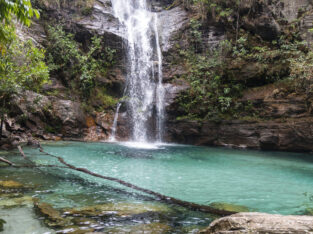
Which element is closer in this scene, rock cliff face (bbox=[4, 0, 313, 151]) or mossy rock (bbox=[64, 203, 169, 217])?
mossy rock (bbox=[64, 203, 169, 217])

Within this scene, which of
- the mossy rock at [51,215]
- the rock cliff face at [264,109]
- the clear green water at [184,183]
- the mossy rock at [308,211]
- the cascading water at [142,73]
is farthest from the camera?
the cascading water at [142,73]

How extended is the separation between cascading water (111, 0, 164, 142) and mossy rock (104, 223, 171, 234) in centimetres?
1363

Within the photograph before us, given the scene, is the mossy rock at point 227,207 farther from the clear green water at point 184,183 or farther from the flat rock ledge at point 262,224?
the flat rock ledge at point 262,224

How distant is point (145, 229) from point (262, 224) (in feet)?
5.50

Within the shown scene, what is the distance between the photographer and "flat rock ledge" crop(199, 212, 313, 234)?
2.36 m

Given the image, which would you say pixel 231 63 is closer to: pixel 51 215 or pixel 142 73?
pixel 142 73

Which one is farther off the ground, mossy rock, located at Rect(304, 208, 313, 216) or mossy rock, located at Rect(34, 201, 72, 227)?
mossy rock, located at Rect(34, 201, 72, 227)

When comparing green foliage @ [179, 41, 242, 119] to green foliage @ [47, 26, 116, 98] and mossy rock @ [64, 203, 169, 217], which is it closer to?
green foliage @ [47, 26, 116, 98]

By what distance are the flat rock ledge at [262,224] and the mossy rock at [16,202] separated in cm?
331

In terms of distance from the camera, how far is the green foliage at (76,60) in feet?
59.9

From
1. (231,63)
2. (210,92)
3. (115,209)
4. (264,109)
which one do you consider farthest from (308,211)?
(231,63)

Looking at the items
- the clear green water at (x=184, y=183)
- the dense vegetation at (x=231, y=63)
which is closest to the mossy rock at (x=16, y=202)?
the clear green water at (x=184, y=183)

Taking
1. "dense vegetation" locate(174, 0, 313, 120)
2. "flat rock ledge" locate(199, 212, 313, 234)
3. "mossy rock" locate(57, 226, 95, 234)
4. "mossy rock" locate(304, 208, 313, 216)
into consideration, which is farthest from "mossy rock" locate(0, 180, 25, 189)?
"dense vegetation" locate(174, 0, 313, 120)

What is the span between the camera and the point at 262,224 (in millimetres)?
2508
